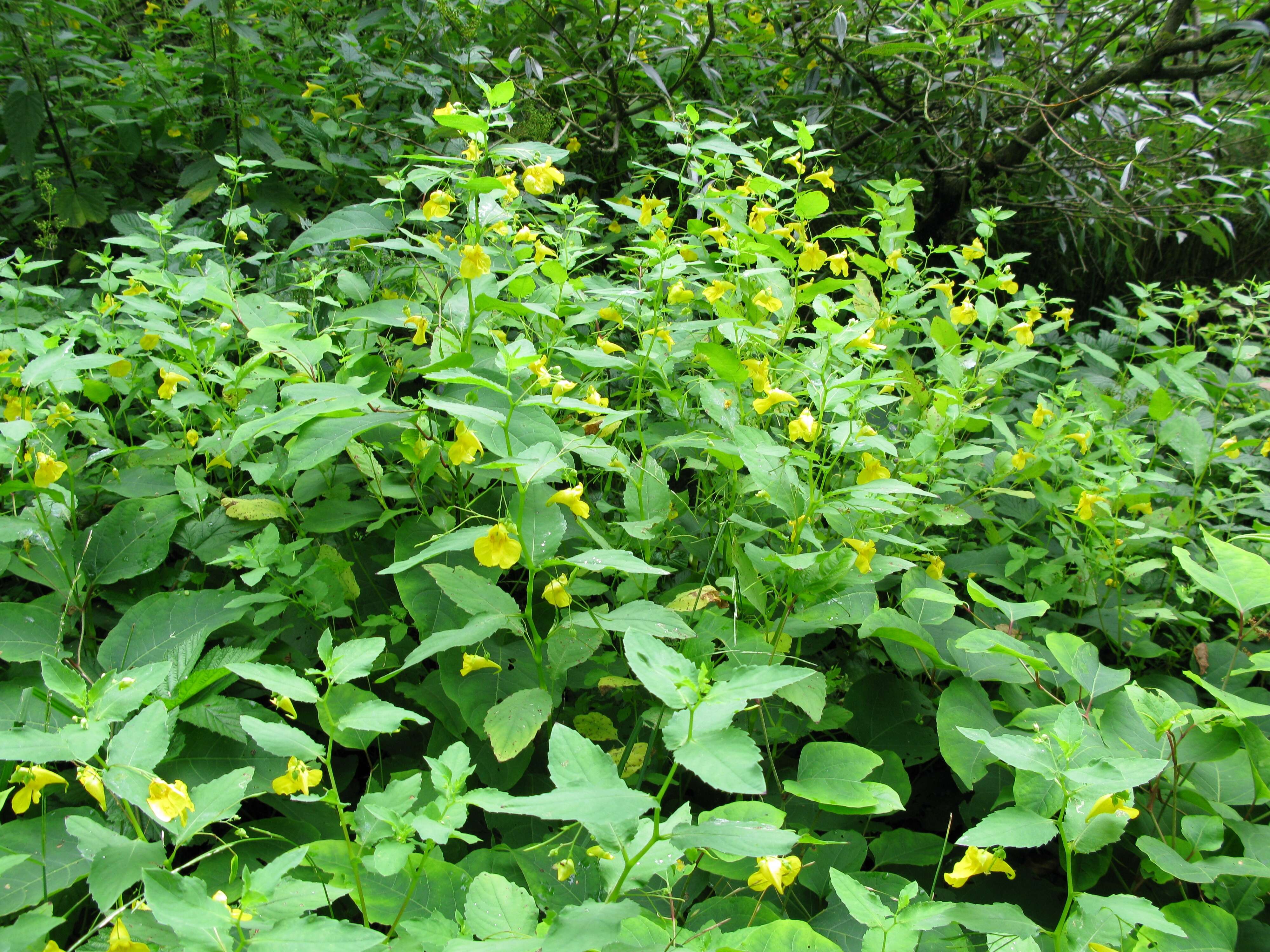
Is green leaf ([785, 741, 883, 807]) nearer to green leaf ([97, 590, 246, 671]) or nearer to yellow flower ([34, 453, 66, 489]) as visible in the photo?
green leaf ([97, 590, 246, 671])

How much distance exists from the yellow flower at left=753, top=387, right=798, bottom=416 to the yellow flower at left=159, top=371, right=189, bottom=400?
0.95 metres

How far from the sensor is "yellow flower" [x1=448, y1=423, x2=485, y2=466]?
100cm

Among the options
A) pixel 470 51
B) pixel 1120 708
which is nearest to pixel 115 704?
pixel 1120 708

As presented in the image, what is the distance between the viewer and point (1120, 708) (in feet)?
3.39

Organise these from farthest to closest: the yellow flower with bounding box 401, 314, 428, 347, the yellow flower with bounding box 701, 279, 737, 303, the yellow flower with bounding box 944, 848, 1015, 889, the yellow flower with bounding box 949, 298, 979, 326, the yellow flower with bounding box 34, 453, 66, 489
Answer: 1. the yellow flower with bounding box 949, 298, 979, 326
2. the yellow flower with bounding box 701, 279, 737, 303
3. the yellow flower with bounding box 401, 314, 428, 347
4. the yellow flower with bounding box 34, 453, 66, 489
5. the yellow flower with bounding box 944, 848, 1015, 889

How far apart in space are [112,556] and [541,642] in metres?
0.75

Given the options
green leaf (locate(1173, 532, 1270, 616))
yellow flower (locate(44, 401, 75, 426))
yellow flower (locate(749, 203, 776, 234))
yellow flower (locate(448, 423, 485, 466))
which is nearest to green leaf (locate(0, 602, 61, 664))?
A: yellow flower (locate(44, 401, 75, 426))

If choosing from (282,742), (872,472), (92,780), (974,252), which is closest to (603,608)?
(872,472)

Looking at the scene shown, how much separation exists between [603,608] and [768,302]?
1.93ft

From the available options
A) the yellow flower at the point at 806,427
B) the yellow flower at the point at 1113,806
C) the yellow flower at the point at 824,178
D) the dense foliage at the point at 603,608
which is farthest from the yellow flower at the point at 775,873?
the yellow flower at the point at 824,178

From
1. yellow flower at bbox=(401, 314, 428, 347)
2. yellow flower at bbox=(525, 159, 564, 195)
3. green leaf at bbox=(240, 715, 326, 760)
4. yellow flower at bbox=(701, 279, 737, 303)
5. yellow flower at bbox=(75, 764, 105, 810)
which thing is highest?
yellow flower at bbox=(525, 159, 564, 195)

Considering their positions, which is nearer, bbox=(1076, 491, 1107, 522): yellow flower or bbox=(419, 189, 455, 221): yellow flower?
bbox=(419, 189, 455, 221): yellow flower

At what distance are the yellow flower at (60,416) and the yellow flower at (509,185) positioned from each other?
Result: 78 centimetres

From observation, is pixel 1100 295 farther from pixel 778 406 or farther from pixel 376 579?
pixel 376 579
